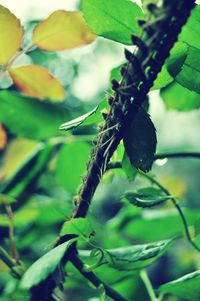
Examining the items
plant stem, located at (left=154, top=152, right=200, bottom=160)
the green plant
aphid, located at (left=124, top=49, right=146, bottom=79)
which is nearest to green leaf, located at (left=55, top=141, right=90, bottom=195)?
the green plant

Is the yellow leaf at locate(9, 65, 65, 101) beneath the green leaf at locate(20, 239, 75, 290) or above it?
above

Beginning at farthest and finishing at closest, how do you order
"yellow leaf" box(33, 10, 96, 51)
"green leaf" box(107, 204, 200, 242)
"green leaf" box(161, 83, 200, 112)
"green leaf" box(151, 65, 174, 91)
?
"green leaf" box(107, 204, 200, 242), "green leaf" box(161, 83, 200, 112), "yellow leaf" box(33, 10, 96, 51), "green leaf" box(151, 65, 174, 91)

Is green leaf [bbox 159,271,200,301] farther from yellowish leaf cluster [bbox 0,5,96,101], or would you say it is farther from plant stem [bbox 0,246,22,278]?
yellowish leaf cluster [bbox 0,5,96,101]

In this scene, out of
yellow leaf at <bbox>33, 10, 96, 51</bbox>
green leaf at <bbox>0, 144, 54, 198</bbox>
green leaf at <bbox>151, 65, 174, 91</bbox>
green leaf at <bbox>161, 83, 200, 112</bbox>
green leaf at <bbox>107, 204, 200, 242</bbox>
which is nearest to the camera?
green leaf at <bbox>151, 65, 174, 91</bbox>

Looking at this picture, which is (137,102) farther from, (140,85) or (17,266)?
(17,266)

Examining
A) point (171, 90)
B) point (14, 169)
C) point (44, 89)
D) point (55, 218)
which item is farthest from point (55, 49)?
point (55, 218)

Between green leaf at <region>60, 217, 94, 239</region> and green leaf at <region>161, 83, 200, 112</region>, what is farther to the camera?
green leaf at <region>161, 83, 200, 112</region>

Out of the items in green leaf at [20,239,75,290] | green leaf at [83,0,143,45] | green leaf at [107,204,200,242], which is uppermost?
green leaf at [83,0,143,45]
